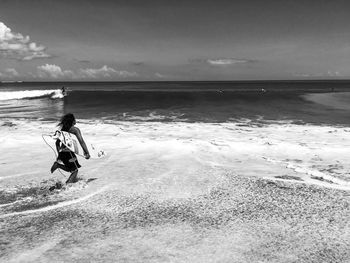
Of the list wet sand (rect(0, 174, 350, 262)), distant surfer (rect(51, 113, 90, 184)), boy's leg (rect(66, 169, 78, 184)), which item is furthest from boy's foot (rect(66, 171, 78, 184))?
wet sand (rect(0, 174, 350, 262))

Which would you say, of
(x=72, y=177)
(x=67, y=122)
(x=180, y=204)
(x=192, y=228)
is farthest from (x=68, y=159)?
(x=192, y=228)

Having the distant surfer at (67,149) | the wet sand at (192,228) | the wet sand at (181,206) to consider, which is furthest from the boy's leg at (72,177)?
the wet sand at (192,228)

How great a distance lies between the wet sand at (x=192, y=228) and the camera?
16.7 feet

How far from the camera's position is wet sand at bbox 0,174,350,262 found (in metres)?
5.08

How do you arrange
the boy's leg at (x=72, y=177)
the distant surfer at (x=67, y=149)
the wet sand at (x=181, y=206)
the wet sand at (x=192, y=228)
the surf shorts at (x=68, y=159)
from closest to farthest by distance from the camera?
1. the wet sand at (x=192, y=228)
2. the wet sand at (x=181, y=206)
3. the distant surfer at (x=67, y=149)
4. the surf shorts at (x=68, y=159)
5. the boy's leg at (x=72, y=177)

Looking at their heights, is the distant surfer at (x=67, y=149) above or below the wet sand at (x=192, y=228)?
above

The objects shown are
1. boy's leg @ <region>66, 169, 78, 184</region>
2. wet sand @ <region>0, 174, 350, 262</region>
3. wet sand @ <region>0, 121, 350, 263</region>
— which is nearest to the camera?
wet sand @ <region>0, 174, 350, 262</region>

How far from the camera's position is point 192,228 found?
236 inches

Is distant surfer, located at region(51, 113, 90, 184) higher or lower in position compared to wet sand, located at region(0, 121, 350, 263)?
higher

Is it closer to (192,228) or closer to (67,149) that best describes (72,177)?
(67,149)

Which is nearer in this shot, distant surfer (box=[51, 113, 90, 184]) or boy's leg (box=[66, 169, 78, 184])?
distant surfer (box=[51, 113, 90, 184])

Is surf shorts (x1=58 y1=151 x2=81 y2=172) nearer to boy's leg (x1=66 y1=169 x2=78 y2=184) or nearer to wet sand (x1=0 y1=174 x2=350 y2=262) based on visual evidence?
boy's leg (x1=66 y1=169 x2=78 y2=184)

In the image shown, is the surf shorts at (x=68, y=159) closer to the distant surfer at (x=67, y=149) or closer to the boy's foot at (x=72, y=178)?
the distant surfer at (x=67, y=149)

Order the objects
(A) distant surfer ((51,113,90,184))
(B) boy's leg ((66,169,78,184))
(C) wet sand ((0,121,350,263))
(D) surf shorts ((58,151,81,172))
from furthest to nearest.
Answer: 1. (B) boy's leg ((66,169,78,184))
2. (D) surf shorts ((58,151,81,172))
3. (A) distant surfer ((51,113,90,184))
4. (C) wet sand ((0,121,350,263))
